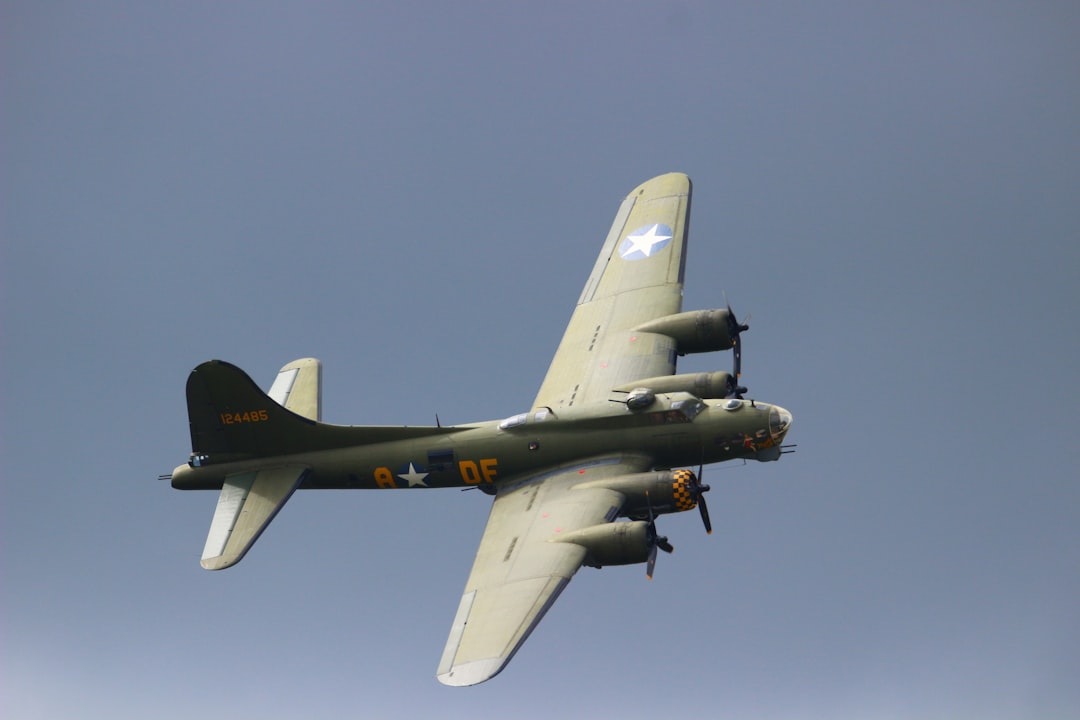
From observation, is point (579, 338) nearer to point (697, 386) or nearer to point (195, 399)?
point (697, 386)

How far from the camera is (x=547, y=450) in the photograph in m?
53.7

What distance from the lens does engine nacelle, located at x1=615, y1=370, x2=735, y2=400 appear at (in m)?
55.1

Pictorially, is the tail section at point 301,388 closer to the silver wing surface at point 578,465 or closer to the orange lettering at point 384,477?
the orange lettering at point 384,477

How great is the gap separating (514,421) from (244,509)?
9.77 m

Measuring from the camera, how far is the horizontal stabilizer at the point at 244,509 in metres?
52.3

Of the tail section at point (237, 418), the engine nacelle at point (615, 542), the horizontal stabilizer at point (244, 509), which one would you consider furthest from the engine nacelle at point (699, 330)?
the horizontal stabilizer at point (244, 509)

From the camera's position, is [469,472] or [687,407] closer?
[687,407]

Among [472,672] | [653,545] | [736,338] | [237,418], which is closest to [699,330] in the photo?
[736,338]

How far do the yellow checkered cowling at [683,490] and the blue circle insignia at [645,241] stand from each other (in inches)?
551

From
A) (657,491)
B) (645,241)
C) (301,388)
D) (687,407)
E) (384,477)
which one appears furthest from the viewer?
(645,241)

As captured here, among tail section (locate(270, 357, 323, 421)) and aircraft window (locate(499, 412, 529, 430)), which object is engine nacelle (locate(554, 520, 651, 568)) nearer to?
aircraft window (locate(499, 412, 529, 430))

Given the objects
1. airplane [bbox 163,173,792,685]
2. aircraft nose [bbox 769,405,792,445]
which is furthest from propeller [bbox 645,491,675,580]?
aircraft nose [bbox 769,405,792,445]

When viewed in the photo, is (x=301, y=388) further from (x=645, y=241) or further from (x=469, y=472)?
(x=645, y=241)

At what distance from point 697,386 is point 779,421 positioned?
135 inches
